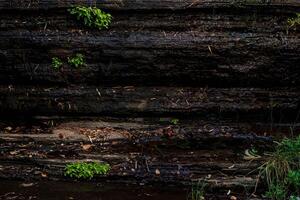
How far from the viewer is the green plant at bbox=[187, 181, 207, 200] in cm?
477

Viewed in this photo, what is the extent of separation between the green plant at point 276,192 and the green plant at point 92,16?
124 inches

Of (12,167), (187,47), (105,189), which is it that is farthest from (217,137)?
(12,167)

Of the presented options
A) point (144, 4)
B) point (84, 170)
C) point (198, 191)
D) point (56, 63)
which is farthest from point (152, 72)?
point (198, 191)

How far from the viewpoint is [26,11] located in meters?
6.10

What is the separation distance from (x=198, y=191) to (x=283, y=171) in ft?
3.54

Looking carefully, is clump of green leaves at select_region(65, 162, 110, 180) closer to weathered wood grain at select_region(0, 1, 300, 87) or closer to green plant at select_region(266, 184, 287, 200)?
weathered wood grain at select_region(0, 1, 300, 87)

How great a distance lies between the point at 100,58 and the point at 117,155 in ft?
4.86

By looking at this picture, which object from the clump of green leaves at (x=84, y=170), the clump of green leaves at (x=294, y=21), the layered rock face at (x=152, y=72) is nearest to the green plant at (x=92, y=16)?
the layered rock face at (x=152, y=72)

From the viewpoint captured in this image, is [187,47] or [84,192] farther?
[187,47]

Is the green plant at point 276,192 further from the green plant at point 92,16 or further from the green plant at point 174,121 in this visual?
the green plant at point 92,16

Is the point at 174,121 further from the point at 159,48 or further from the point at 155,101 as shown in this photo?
the point at 159,48

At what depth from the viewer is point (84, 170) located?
5.12m

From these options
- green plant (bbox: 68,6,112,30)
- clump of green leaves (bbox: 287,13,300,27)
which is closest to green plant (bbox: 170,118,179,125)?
green plant (bbox: 68,6,112,30)

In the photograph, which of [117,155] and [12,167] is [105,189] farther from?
[12,167]
